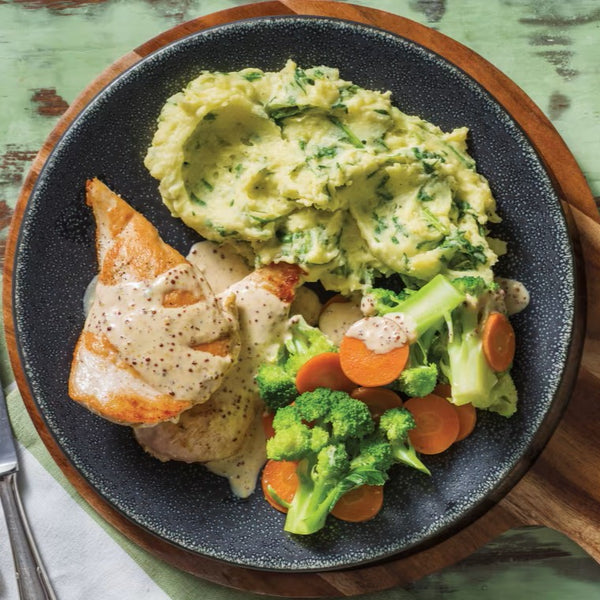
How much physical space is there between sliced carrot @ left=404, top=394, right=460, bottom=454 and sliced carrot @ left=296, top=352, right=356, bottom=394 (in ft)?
1.22

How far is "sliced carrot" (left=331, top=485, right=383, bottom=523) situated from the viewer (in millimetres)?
3416

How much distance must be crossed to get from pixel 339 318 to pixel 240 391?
1.83ft

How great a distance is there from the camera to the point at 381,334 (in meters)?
3.25

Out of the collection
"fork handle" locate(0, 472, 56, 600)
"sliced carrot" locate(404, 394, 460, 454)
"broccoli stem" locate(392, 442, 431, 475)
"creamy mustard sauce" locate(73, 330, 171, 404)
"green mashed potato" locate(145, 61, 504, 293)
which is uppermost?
"green mashed potato" locate(145, 61, 504, 293)

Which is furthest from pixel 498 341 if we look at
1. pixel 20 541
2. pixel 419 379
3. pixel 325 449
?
pixel 20 541

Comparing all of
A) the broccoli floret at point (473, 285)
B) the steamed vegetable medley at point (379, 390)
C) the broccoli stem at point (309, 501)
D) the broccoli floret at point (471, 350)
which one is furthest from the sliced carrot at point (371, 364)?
the broccoli stem at point (309, 501)

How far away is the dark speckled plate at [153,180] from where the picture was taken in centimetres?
340

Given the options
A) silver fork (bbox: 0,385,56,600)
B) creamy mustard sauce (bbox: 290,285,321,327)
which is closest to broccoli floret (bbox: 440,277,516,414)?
creamy mustard sauce (bbox: 290,285,321,327)

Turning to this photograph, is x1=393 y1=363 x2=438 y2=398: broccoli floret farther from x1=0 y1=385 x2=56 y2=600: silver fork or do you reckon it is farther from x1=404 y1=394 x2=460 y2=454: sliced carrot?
x1=0 y1=385 x2=56 y2=600: silver fork

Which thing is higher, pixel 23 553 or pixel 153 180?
pixel 153 180

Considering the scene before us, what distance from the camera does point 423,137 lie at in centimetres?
334

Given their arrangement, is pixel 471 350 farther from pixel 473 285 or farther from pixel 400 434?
pixel 400 434

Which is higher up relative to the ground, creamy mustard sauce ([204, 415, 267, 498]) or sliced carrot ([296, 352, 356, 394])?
sliced carrot ([296, 352, 356, 394])

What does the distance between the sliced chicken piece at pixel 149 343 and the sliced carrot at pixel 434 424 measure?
0.85 meters
